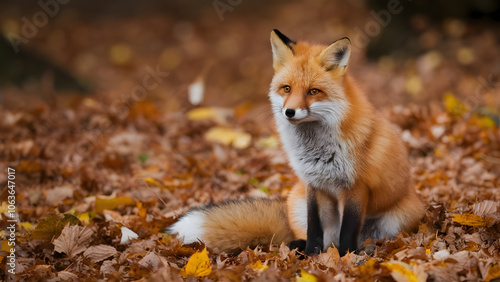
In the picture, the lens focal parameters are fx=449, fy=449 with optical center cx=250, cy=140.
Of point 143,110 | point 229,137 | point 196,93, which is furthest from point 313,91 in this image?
point 196,93

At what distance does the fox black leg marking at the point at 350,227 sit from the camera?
126 inches

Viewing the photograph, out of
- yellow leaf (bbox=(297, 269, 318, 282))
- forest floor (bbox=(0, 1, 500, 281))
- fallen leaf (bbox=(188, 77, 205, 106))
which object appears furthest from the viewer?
fallen leaf (bbox=(188, 77, 205, 106))

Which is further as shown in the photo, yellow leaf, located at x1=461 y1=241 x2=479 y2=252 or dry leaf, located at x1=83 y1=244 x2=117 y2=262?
dry leaf, located at x1=83 y1=244 x2=117 y2=262

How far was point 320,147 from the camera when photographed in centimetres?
326

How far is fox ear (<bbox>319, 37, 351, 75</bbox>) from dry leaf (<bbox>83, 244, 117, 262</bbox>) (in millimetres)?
2045

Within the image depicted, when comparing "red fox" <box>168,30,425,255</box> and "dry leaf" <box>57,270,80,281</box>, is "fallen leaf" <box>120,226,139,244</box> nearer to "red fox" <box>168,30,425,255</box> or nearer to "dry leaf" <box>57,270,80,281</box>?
"red fox" <box>168,30,425,255</box>

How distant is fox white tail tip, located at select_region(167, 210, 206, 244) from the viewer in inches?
136

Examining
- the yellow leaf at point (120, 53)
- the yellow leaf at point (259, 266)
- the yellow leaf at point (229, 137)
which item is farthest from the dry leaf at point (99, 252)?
the yellow leaf at point (120, 53)

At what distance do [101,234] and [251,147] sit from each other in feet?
8.97

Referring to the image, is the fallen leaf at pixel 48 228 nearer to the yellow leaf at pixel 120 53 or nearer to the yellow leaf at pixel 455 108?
the yellow leaf at pixel 455 108

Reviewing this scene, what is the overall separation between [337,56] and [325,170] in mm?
819

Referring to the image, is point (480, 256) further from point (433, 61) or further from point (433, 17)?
point (433, 17)

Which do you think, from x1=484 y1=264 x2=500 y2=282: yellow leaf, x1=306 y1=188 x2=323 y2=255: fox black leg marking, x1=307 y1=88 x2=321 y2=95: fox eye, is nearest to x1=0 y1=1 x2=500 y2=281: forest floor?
x1=484 y1=264 x2=500 y2=282: yellow leaf

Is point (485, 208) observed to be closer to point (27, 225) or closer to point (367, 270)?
point (367, 270)
